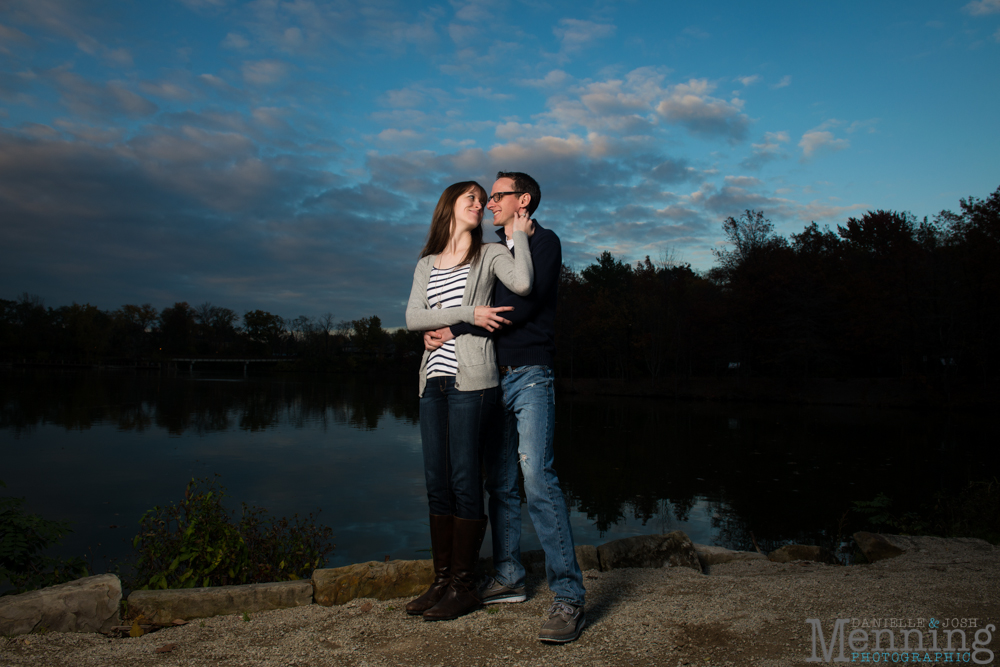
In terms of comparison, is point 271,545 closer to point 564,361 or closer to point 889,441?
Answer: point 889,441

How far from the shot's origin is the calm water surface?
809cm

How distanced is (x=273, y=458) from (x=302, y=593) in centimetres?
1094

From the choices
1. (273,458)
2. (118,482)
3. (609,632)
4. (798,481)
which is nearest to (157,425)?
(273,458)

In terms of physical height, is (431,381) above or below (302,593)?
above

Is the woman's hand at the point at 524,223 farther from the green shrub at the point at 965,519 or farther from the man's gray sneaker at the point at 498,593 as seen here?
the green shrub at the point at 965,519

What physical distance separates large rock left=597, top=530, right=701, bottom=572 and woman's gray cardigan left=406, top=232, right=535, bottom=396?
6.16 feet

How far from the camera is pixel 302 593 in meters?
2.79

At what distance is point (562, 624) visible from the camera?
2254 mm

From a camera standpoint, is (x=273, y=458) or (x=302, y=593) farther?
(x=273, y=458)

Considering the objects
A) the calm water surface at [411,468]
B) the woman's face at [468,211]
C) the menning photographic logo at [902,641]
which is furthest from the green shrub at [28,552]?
the menning photographic logo at [902,641]

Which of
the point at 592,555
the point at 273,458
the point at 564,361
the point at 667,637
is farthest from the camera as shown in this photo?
the point at 564,361

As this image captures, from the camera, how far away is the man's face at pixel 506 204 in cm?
268

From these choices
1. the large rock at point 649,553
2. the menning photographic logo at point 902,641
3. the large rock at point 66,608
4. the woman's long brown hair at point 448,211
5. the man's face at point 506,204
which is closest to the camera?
the menning photographic logo at point 902,641

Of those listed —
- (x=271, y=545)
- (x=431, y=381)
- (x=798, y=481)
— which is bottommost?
(x=798, y=481)
